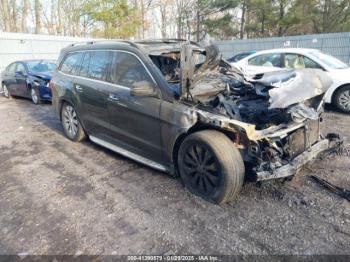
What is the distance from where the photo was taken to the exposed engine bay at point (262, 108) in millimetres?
3037

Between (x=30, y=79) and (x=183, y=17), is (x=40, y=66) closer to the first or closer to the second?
(x=30, y=79)

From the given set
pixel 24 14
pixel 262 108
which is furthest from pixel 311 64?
pixel 24 14

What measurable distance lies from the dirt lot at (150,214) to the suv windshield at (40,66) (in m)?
6.06

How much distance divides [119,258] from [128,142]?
6.06 ft

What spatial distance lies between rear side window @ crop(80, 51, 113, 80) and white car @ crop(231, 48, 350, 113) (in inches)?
122

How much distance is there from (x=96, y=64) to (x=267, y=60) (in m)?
5.12

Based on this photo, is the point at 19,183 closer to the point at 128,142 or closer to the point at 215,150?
the point at 128,142

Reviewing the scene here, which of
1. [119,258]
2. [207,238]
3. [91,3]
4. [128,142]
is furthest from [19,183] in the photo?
[91,3]

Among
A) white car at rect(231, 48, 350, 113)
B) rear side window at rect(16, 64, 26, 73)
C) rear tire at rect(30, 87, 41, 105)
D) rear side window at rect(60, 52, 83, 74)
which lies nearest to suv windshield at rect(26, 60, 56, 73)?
rear side window at rect(16, 64, 26, 73)

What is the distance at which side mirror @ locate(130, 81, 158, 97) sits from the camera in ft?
A: 11.4

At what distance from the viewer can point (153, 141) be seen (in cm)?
366

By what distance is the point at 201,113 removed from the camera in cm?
316

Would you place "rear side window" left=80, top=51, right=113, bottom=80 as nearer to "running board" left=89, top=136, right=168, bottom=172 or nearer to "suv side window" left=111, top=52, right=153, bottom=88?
"suv side window" left=111, top=52, right=153, bottom=88

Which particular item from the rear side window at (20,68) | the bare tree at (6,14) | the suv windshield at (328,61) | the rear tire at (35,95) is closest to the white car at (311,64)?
the suv windshield at (328,61)
